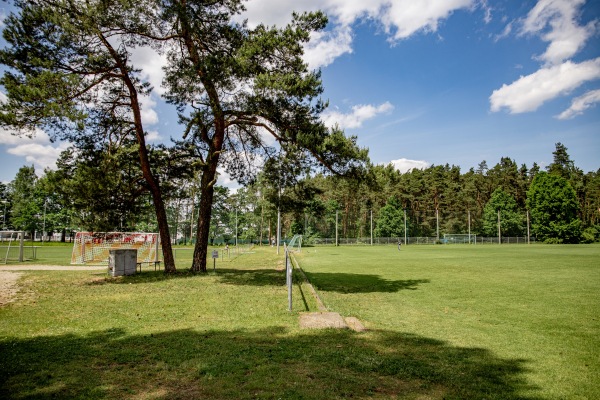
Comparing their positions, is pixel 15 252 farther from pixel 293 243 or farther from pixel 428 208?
pixel 428 208

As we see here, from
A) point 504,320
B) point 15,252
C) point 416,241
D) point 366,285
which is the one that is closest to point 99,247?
point 15,252

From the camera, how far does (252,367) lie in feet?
16.4

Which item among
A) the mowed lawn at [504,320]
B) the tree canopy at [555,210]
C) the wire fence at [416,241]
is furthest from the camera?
the wire fence at [416,241]

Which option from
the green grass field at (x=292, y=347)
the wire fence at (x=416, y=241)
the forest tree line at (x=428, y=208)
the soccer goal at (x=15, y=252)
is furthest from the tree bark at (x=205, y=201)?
the wire fence at (x=416, y=241)

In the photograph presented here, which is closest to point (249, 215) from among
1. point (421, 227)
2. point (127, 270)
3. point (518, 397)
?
point (421, 227)

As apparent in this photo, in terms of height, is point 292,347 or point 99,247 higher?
point 99,247

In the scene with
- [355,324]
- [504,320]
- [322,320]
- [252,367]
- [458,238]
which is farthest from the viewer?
[458,238]

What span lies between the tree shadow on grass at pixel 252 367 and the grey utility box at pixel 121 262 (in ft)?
36.1

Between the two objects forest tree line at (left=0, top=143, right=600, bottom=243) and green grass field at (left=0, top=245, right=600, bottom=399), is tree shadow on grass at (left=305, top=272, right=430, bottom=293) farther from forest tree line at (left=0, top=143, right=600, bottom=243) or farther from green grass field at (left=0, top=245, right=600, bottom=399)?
forest tree line at (left=0, top=143, right=600, bottom=243)

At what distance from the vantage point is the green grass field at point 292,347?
4.37 metres

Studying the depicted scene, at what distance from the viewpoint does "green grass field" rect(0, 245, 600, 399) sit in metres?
4.37

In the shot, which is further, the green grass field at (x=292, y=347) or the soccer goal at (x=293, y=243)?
the soccer goal at (x=293, y=243)

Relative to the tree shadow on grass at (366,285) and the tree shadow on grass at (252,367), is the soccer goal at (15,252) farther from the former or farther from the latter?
the tree shadow on grass at (252,367)

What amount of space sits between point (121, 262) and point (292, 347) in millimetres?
14064
